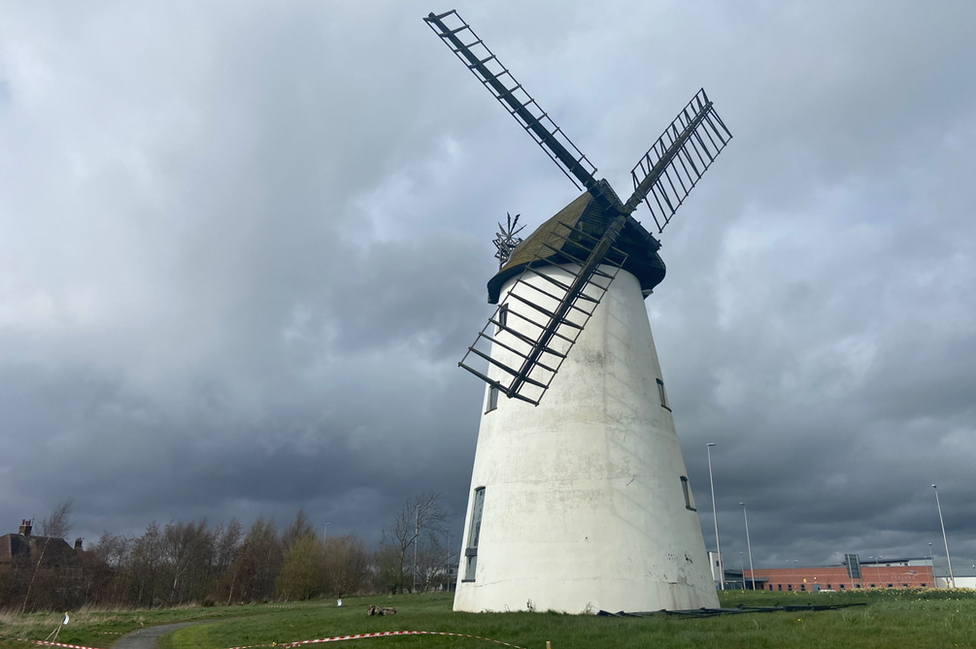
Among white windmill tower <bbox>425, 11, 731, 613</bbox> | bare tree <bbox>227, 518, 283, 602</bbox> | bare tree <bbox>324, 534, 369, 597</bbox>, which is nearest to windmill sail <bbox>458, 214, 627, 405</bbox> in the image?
→ white windmill tower <bbox>425, 11, 731, 613</bbox>

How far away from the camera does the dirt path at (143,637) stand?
1487 centimetres

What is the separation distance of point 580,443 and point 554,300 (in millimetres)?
4351

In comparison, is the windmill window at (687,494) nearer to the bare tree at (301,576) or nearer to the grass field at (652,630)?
the grass field at (652,630)

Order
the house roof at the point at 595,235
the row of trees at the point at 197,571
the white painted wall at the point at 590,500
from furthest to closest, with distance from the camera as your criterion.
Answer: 1. the row of trees at the point at 197,571
2. the house roof at the point at 595,235
3. the white painted wall at the point at 590,500

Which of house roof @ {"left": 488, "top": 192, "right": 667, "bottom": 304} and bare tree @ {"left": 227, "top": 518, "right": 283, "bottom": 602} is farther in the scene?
bare tree @ {"left": 227, "top": 518, "right": 283, "bottom": 602}

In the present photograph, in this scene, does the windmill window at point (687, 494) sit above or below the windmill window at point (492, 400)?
below

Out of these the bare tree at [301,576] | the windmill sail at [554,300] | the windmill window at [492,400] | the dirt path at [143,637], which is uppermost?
the windmill sail at [554,300]

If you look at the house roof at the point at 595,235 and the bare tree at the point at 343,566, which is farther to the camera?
the bare tree at the point at 343,566

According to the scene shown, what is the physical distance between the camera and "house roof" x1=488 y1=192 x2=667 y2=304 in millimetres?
18953

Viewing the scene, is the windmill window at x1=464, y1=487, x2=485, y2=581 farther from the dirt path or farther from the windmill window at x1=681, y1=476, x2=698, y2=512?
the dirt path

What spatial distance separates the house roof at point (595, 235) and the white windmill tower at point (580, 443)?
0.05 meters

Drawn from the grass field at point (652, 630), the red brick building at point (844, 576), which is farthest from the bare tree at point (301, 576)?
the red brick building at point (844, 576)

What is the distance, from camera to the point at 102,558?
5562 centimetres

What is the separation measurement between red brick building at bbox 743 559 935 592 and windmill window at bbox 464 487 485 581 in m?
70.8
